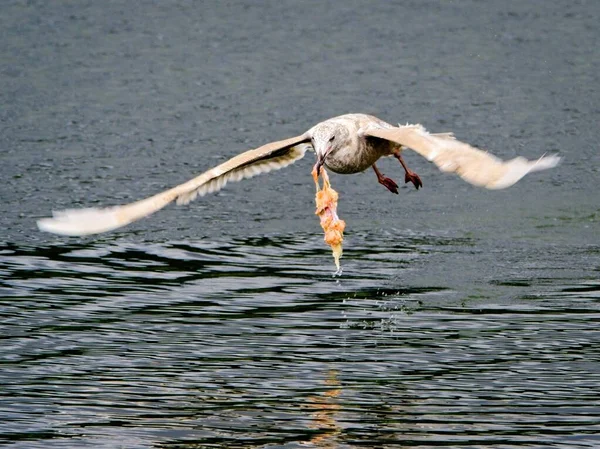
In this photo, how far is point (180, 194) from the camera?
881 cm

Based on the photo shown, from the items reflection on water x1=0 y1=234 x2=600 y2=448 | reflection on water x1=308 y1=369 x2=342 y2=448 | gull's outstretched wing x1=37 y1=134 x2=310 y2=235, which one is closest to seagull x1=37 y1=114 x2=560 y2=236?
gull's outstretched wing x1=37 y1=134 x2=310 y2=235

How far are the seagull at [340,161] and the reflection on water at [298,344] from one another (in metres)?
0.91

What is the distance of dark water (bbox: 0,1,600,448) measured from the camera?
7605 mm

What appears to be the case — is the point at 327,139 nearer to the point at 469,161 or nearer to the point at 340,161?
the point at 340,161

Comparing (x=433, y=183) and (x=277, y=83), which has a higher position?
(x=277, y=83)

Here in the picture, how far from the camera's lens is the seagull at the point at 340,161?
24.2 feet

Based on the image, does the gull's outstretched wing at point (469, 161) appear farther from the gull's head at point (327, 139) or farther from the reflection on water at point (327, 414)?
the reflection on water at point (327, 414)

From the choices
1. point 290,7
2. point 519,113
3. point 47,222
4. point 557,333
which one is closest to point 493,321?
point 557,333

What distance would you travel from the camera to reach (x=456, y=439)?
276 inches

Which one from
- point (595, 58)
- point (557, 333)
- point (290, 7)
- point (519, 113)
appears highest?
point (290, 7)

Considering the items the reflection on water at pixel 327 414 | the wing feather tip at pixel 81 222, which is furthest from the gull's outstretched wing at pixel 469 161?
the wing feather tip at pixel 81 222

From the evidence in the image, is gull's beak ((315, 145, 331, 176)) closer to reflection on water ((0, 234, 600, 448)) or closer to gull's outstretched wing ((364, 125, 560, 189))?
gull's outstretched wing ((364, 125, 560, 189))

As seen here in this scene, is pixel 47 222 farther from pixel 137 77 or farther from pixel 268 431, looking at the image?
pixel 137 77

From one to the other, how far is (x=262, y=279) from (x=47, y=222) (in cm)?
285
